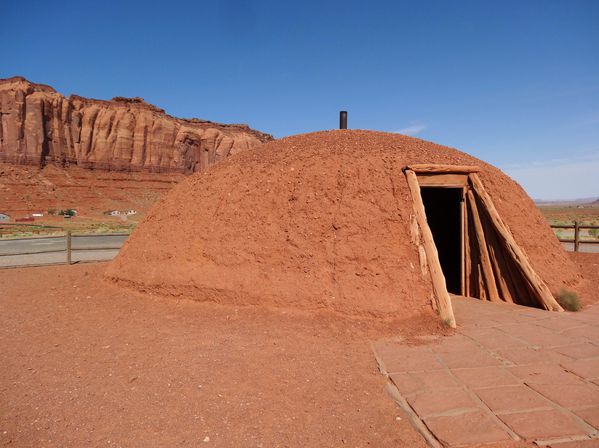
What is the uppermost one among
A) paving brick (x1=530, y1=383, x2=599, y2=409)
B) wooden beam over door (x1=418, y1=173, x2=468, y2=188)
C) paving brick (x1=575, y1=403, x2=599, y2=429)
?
wooden beam over door (x1=418, y1=173, x2=468, y2=188)

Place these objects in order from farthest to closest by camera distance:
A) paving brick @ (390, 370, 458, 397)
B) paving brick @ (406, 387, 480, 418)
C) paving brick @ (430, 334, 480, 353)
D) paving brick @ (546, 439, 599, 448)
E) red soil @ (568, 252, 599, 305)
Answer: red soil @ (568, 252, 599, 305) < paving brick @ (430, 334, 480, 353) < paving brick @ (390, 370, 458, 397) < paving brick @ (406, 387, 480, 418) < paving brick @ (546, 439, 599, 448)

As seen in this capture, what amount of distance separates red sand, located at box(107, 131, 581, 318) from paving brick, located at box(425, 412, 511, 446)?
225 cm

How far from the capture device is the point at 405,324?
5348mm

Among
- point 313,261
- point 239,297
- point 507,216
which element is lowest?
point 239,297

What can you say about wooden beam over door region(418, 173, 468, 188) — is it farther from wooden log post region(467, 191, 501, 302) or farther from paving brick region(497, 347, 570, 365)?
paving brick region(497, 347, 570, 365)

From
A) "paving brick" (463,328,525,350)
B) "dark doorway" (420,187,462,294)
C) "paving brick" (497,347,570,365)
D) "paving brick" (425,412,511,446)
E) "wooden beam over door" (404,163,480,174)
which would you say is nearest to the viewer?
"paving brick" (425,412,511,446)

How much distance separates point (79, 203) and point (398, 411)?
47.9m

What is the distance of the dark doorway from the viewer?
8811mm

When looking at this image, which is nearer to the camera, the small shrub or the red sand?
the red sand

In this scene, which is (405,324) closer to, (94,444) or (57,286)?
(94,444)

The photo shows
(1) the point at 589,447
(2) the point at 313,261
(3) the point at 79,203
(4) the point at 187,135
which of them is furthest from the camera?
(4) the point at 187,135

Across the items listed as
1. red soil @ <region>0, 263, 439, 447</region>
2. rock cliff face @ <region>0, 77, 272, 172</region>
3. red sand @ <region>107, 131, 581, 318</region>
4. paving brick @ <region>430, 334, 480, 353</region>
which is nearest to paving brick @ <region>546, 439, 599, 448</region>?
red soil @ <region>0, 263, 439, 447</region>

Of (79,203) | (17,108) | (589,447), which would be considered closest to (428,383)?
(589,447)

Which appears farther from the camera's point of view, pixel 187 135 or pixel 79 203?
pixel 187 135
